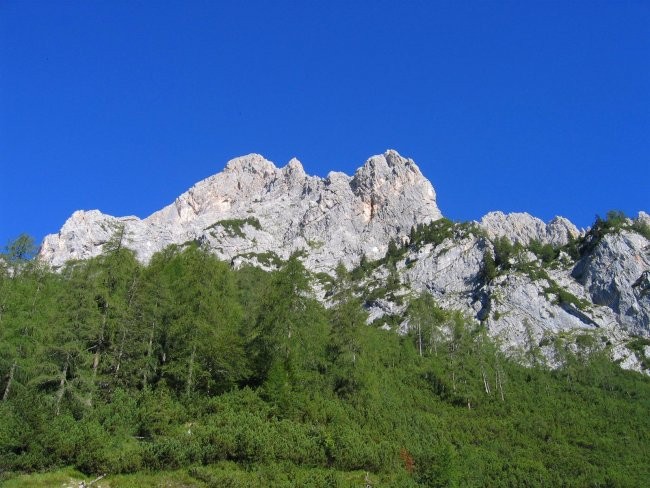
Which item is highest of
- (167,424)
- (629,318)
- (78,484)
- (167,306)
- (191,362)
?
(629,318)

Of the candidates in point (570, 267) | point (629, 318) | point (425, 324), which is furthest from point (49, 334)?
point (570, 267)

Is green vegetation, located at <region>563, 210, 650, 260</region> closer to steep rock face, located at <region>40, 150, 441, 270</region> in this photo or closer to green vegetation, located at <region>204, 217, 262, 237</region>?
steep rock face, located at <region>40, 150, 441, 270</region>

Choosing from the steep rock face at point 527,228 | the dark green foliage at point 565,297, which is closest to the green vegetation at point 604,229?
the dark green foliage at point 565,297

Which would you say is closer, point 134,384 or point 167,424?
point 167,424

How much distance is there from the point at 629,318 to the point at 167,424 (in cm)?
9170

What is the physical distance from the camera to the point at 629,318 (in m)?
93.6

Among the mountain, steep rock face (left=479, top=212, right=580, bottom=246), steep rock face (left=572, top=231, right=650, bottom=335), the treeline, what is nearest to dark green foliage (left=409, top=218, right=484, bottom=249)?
the mountain

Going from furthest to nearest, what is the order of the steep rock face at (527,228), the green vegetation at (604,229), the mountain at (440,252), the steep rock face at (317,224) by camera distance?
the steep rock face at (527,228), the steep rock face at (317,224), the green vegetation at (604,229), the mountain at (440,252)

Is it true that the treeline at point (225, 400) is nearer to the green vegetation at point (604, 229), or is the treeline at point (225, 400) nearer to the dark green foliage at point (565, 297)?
the dark green foliage at point (565, 297)

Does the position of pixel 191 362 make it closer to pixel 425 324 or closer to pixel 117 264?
pixel 117 264

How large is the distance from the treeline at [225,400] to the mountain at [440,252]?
5.47 m

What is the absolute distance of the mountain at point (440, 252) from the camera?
9344cm

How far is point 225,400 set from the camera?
31984mm

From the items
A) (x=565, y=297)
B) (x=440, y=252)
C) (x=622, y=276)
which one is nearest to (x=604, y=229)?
(x=622, y=276)
